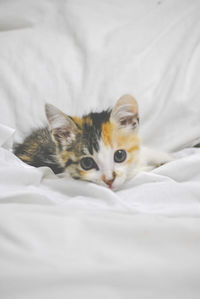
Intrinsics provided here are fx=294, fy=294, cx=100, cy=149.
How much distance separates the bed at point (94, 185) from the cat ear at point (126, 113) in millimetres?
221

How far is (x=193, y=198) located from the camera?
86 centimetres

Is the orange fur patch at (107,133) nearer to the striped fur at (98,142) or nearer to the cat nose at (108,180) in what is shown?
the striped fur at (98,142)

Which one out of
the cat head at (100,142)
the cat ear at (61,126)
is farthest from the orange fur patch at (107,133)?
the cat ear at (61,126)

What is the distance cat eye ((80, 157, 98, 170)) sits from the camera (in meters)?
1.02

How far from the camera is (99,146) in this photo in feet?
3.34

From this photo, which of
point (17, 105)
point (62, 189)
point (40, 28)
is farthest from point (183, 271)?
point (40, 28)

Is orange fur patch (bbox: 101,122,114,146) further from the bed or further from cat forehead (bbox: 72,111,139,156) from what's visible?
the bed

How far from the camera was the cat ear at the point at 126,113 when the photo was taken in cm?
103

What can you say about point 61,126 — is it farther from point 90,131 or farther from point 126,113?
point 126,113

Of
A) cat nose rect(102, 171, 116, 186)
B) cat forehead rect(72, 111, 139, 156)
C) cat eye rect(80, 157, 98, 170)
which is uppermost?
cat forehead rect(72, 111, 139, 156)

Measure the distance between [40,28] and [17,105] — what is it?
20.2 inches

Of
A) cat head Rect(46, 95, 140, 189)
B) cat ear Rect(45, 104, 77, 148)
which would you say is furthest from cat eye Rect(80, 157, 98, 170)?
cat ear Rect(45, 104, 77, 148)

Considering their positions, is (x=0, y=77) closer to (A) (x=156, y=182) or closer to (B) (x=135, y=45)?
(B) (x=135, y=45)

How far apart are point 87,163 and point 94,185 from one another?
0.11 meters
